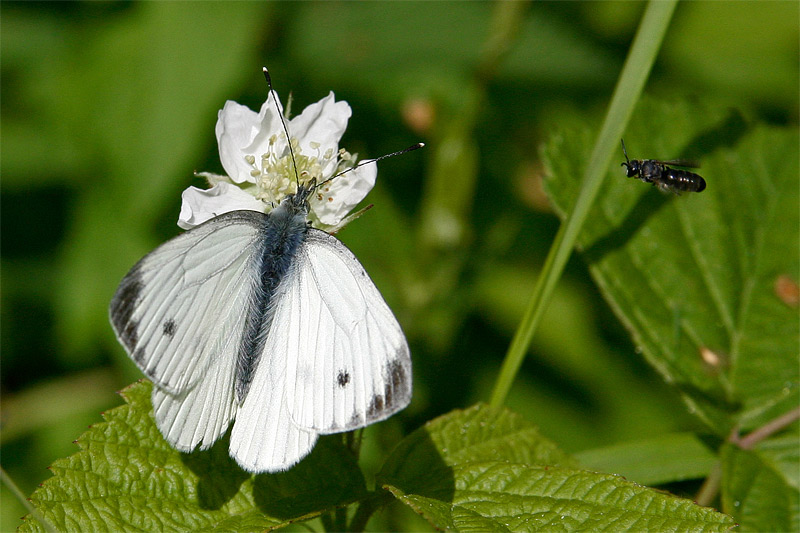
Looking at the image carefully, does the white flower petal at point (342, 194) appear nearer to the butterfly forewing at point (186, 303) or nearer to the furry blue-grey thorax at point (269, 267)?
the furry blue-grey thorax at point (269, 267)

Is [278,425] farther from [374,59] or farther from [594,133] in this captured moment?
[374,59]

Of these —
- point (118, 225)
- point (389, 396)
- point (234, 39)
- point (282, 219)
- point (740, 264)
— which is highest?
point (740, 264)

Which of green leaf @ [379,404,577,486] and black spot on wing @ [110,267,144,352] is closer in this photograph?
black spot on wing @ [110,267,144,352]

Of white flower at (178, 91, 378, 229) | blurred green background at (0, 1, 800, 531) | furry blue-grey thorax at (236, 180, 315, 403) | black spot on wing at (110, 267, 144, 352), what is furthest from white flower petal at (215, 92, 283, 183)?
blurred green background at (0, 1, 800, 531)

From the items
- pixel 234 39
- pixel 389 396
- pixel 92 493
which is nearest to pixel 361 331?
pixel 389 396

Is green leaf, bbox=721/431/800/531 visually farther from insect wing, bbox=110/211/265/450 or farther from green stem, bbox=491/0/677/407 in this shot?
insect wing, bbox=110/211/265/450

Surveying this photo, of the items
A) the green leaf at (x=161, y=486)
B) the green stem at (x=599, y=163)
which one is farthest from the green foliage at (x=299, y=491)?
the green stem at (x=599, y=163)

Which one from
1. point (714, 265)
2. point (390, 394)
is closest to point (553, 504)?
point (390, 394)

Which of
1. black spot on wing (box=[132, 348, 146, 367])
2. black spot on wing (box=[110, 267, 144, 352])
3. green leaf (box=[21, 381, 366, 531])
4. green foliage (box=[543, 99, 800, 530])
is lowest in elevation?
green leaf (box=[21, 381, 366, 531])
